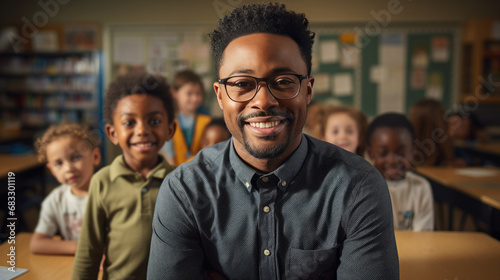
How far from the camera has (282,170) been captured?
117 cm

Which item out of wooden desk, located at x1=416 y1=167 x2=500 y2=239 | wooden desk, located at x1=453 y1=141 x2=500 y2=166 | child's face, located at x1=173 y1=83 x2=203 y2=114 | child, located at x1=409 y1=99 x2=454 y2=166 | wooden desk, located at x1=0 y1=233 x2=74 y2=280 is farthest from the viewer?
wooden desk, located at x1=453 y1=141 x2=500 y2=166

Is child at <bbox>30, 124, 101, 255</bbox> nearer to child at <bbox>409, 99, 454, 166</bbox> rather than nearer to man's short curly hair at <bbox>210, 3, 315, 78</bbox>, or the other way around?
man's short curly hair at <bbox>210, 3, 315, 78</bbox>

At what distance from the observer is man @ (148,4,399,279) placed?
109cm

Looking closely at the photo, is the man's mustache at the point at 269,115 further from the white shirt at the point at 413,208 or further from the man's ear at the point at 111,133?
the white shirt at the point at 413,208

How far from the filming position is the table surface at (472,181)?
2396mm

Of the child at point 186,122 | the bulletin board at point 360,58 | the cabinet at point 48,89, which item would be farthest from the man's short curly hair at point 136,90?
the cabinet at point 48,89

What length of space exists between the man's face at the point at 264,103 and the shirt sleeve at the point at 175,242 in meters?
0.25

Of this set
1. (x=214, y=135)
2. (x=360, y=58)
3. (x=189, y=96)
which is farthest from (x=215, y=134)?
(x=360, y=58)

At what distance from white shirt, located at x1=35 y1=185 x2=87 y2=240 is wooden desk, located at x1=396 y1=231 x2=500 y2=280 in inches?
46.9

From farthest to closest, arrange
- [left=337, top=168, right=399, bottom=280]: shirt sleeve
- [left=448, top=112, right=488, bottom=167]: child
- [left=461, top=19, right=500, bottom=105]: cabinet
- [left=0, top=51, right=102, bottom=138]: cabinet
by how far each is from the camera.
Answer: [left=0, top=51, right=102, bottom=138]: cabinet < [left=461, top=19, right=500, bottom=105]: cabinet < [left=448, top=112, right=488, bottom=167]: child < [left=337, top=168, right=399, bottom=280]: shirt sleeve

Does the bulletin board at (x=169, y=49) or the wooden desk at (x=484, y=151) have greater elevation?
the bulletin board at (x=169, y=49)

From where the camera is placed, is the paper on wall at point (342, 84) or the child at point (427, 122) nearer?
the child at point (427, 122)

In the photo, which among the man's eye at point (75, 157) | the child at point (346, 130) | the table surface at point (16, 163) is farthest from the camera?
the table surface at point (16, 163)

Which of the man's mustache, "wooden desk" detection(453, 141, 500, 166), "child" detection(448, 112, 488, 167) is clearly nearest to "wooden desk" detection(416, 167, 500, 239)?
"wooden desk" detection(453, 141, 500, 166)
